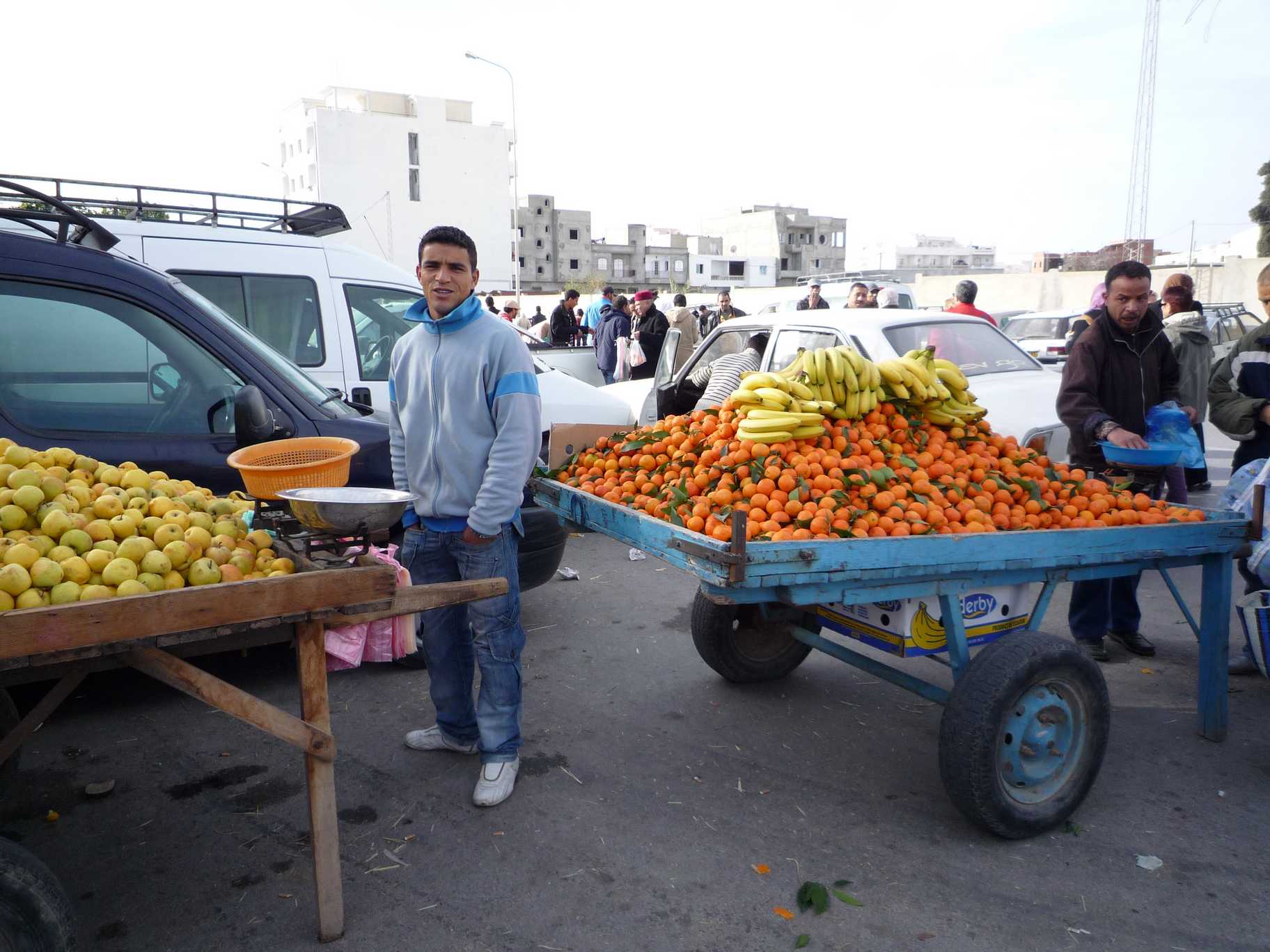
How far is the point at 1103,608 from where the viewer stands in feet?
15.9

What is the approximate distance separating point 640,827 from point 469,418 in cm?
167

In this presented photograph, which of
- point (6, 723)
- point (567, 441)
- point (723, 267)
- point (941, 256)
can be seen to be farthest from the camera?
point (941, 256)

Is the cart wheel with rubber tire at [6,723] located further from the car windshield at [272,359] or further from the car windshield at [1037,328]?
the car windshield at [1037,328]

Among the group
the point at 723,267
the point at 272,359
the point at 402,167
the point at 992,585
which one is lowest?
the point at 992,585

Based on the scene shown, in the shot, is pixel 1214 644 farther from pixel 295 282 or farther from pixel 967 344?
pixel 295 282

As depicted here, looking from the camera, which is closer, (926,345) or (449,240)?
(449,240)

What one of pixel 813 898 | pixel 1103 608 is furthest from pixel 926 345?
pixel 813 898

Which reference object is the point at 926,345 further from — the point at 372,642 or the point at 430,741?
the point at 430,741

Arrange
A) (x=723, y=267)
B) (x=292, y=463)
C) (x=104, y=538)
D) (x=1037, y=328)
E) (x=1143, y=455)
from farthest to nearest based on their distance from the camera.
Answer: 1. (x=723, y=267)
2. (x=1037, y=328)
3. (x=1143, y=455)
4. (x=292, y=463)
5. (x=104, y=538)

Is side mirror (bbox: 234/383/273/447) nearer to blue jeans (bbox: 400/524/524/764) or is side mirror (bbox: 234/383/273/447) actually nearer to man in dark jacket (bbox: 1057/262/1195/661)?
blue jeans (bbox: 400/524/524/764)

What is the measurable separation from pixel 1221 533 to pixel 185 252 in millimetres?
6057

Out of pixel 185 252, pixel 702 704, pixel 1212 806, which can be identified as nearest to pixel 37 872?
pixel 702 704

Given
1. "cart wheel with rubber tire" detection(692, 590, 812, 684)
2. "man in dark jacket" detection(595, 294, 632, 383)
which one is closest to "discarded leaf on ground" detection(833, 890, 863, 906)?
"cart wheel with rubber tire" detection(692, 590, 812, 684)

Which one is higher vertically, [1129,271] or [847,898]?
[1129,271]
